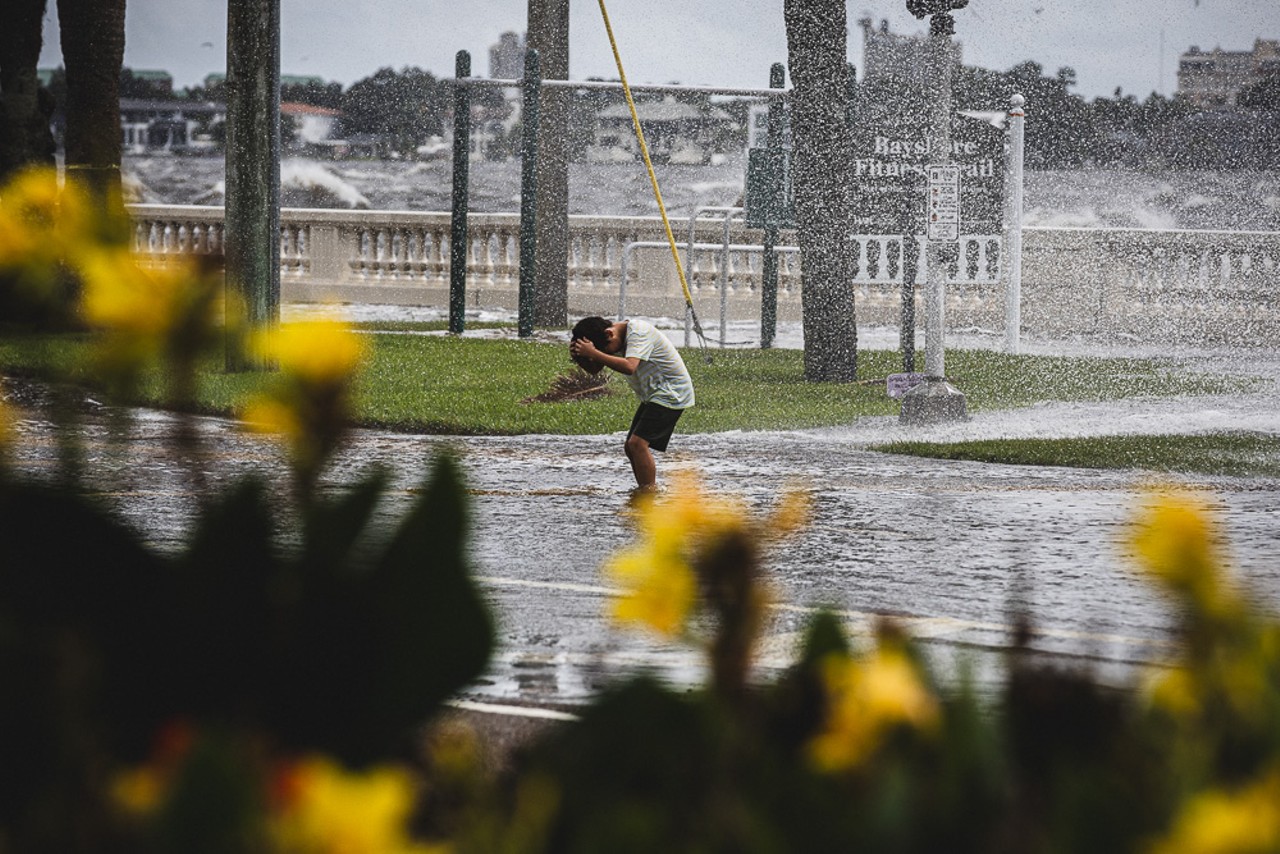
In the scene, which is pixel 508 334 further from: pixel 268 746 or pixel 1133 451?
pixel 268 746

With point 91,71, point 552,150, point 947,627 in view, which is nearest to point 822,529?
point 947,627

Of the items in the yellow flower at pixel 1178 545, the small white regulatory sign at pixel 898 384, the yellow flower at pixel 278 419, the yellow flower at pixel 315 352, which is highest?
the yellow flower at pixel 315 352

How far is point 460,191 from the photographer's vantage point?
76.5ft

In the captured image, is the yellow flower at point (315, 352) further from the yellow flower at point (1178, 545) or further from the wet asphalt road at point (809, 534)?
the yellow flower at point (1178, 545)

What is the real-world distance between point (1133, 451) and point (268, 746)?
11.3 m

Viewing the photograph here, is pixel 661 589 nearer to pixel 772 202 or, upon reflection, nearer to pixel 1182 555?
pixel 1182 555

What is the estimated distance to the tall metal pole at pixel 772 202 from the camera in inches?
819

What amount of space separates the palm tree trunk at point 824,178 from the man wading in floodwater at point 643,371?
773 cm

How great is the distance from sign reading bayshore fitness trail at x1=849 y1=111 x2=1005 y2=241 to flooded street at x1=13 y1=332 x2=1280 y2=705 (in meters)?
4.94

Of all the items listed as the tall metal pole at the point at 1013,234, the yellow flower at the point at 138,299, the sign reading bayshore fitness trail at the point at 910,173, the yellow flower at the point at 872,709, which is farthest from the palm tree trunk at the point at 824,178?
the yellow flower at the point at 872,709

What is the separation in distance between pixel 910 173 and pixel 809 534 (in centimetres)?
1109

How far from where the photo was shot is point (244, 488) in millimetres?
2121

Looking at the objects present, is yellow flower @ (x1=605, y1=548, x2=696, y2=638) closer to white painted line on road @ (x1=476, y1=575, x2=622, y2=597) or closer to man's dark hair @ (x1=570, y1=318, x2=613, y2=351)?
white painted line on road @ (x1=476, y1=575, x2=622, y2=597)

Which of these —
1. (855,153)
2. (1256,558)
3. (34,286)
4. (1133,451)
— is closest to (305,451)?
(34,286)
